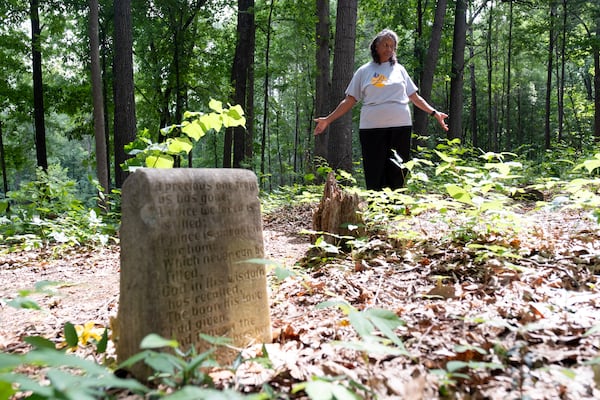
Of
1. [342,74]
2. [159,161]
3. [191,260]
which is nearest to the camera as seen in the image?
[191,260]

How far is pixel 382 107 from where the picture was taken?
502 centimetres

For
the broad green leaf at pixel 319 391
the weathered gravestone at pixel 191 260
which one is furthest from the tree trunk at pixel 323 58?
the broad green leaf at pixel 319 391

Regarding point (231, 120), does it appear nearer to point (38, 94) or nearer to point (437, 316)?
point (437, 316)

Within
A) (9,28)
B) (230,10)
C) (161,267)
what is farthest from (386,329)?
(230,10)

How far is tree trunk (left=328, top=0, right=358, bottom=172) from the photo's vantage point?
25.8ft

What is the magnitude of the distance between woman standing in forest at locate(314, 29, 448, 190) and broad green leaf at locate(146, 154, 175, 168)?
1798 mm

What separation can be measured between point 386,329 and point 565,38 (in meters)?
24.8

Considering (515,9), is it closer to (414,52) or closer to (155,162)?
(414,52)

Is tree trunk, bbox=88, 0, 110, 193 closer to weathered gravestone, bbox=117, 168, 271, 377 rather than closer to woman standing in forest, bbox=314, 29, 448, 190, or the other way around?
woman standing in forest, bbox=314, 29, 448, 190

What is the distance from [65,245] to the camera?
588 cm

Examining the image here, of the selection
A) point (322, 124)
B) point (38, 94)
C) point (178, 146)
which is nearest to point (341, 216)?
Answer: point (322, 124)

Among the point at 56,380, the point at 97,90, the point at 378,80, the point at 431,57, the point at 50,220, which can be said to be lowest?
the point at 50,220

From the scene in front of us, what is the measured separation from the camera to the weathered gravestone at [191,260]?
1.93 metres

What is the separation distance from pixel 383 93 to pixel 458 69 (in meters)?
11.2
